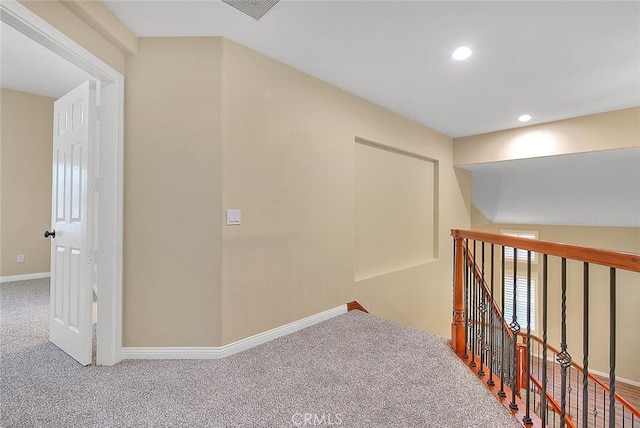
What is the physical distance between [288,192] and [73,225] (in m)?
1.63

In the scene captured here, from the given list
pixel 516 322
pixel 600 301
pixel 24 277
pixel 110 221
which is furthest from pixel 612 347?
pixel 600 301

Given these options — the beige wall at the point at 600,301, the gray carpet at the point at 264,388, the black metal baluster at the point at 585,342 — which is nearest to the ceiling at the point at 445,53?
the beige wall at the point at 600,301

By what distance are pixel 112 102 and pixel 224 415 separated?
2130mm

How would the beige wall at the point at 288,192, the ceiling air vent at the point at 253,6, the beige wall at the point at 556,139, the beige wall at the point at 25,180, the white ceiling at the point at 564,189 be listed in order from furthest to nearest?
the white ceiling at the point at 564,189
the beige wall at the point at 25,180
the beige wall at the point at 556,139
the beige wall at the point at 288,192
the ceiling air vent at the point at 253,6

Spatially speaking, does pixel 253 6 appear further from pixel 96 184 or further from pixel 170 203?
pixel 96 184

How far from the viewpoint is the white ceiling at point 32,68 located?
2720 millimetres

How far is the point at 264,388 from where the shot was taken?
180 centimetres

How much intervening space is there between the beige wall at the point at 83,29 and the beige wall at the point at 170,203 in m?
0.13

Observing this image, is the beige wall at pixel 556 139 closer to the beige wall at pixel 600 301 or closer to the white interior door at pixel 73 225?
the beige wall at pixel 600 301

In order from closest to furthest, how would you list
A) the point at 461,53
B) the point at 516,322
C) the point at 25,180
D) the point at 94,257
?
1. the point at 516,322
2. the point at 94,257
3. the point at 461,53
4. the point at 25,180

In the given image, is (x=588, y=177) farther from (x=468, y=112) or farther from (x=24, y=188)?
(x=24, y=188)

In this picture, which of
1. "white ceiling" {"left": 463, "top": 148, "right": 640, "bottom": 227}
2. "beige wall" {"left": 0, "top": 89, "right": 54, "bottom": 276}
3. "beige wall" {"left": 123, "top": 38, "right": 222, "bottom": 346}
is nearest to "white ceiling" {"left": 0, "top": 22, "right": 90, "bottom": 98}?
"beige wall" {"left": 0, "top": 89, "right": 54, "bottom": 276}

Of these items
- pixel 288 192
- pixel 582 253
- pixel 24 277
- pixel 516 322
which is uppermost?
pixel 288 192

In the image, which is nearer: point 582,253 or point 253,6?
point 582,253
